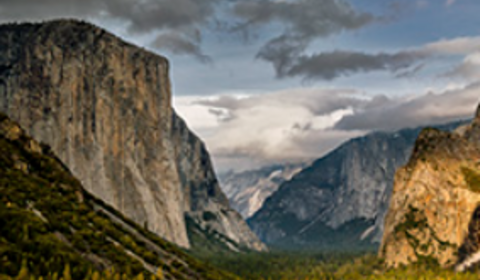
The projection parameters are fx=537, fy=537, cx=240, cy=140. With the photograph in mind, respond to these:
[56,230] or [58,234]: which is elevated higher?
[56,230]

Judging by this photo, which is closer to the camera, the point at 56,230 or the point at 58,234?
the point at 58,234

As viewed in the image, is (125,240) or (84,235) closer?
(84,235)

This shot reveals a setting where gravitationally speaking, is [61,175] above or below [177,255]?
A: above

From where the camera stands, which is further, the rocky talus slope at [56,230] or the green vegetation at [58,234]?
the rocky talus slope at [56,230]

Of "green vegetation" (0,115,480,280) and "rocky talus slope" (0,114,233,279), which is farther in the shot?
"rocky talus slope" (0,114,233,279)

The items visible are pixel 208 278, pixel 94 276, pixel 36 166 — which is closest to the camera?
pixel 94 276

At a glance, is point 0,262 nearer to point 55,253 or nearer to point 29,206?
point 55,253

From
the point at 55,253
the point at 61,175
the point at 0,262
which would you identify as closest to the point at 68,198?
the point at 61,175

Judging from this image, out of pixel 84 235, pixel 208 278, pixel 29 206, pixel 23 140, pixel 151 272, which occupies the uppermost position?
Answer: pixel 23 140
